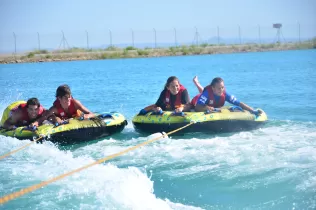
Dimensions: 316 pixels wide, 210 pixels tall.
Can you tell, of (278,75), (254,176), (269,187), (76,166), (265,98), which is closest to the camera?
(269,187)

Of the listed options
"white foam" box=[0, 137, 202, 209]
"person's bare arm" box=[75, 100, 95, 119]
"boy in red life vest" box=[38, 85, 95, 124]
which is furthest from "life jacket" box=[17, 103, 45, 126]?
"white foam" box=[0, 137, 202, 209]

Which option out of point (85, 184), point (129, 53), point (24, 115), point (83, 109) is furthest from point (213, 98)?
point (129, 53)

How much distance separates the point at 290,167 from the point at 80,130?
3.42 meters

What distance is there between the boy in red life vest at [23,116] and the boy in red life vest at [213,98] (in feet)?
8.70

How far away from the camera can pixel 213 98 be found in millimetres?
8375

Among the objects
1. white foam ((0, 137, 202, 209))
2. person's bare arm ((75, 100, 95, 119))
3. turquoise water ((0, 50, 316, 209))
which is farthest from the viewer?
person's bare arm ((75, 100, 95, 119))

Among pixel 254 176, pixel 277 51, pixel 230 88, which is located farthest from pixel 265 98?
pixel 277 51

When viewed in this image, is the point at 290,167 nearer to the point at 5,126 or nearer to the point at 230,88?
the point at 5,126

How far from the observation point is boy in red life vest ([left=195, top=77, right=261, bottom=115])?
26.7ft

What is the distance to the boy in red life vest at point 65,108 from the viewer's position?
→ 25.8 ft

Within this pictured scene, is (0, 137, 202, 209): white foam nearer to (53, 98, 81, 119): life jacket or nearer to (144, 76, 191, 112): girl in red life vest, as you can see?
(53, 98, 81, 119): life jacket

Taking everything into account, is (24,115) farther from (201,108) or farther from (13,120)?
(201,108)

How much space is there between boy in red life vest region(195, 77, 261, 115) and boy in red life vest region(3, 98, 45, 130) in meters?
2.65

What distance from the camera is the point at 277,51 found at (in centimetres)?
4209
